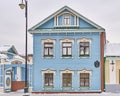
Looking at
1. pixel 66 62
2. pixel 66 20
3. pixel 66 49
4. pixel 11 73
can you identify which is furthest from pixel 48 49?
pixel 11 73

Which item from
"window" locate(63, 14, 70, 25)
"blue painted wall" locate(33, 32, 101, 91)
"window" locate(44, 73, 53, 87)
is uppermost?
"window" locate(63, 14, 70, 25)

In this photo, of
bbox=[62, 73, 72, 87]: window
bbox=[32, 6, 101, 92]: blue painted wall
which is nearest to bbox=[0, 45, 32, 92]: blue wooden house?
bbox=[32, 6, 101, 92]: blue painted wall

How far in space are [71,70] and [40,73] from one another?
3.00 meters

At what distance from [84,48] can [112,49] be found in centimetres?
398

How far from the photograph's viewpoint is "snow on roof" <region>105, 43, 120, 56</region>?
35312mm

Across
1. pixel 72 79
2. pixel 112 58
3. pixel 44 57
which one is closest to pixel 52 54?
pixel 44 57

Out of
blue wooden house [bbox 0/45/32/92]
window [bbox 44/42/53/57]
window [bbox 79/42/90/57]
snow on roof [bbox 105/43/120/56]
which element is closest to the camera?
window [bbox 79/42/90/57]

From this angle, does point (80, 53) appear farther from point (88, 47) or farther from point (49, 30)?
point (49, 30)

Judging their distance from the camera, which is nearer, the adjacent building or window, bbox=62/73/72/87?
window, bbox=62/73/72/87

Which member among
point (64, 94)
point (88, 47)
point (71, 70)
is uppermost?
point (88, 47)

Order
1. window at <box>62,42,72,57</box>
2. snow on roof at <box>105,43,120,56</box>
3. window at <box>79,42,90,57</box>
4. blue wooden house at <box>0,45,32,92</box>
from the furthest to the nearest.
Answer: blue wooden house at <box>0,45,32,92</box> → snow on roof at <box>105,43,120,56</box> → window at <box>62,42,72,57</box> → window at <box>79,42,90,57</box>

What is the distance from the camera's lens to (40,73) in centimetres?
3438

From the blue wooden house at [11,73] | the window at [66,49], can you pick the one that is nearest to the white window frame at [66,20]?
the window at [66,49]

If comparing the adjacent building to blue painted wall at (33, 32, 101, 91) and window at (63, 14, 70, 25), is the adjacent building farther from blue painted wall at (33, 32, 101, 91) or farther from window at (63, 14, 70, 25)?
window at (63, 14, 70, 25)
